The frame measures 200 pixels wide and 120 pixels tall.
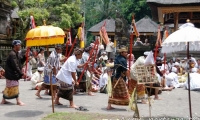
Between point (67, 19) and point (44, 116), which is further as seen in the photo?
point (67, 19)

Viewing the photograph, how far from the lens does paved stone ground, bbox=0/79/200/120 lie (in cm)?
741

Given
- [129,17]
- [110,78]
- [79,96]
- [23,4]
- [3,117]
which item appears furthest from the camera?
[129,17]

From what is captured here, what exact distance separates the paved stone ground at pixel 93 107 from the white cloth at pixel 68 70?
80 centimetres

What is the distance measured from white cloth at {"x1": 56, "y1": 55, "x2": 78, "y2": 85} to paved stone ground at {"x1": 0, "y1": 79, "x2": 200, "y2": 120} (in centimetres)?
80

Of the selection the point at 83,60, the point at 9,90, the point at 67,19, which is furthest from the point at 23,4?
the point at 9,90

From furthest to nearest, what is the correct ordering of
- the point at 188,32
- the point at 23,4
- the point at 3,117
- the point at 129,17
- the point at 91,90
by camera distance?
the point at 129,17
the point at 23,4
the point at 91,90
the point at 3,117
the point at 188,32

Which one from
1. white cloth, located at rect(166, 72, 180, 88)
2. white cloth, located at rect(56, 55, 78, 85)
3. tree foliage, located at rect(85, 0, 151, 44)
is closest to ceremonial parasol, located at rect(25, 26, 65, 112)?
white cloth, located at rect(56, 55, 78, 85)

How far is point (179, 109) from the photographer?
8.41 m

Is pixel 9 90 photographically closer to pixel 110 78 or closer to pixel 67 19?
pixel 110 78

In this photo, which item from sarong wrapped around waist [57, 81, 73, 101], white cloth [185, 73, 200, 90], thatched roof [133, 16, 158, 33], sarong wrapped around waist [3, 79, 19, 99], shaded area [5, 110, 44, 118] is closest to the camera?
shaded area [5, 110, 44, 118]

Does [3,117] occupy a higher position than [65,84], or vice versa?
[65,84]

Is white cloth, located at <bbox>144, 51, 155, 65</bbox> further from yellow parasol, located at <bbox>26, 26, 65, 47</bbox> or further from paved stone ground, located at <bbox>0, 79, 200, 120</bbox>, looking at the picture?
yellow parasol, located at <bbox>26, 26, 65, 47</bbox>

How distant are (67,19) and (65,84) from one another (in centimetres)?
1946

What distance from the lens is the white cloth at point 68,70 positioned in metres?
7.84
